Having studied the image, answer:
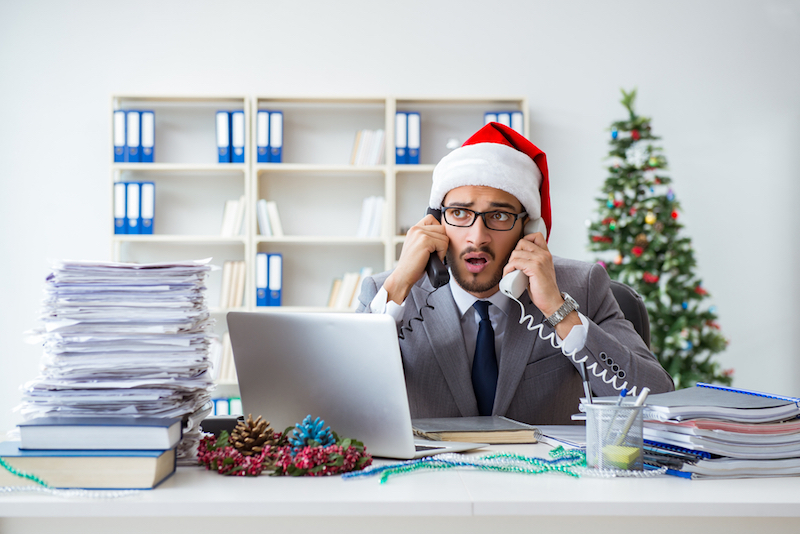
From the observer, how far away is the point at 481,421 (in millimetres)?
1191

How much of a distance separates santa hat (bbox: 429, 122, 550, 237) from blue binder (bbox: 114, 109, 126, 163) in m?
2.46

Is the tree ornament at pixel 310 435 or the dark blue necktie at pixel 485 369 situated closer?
the tree ornament at pixel 310 435

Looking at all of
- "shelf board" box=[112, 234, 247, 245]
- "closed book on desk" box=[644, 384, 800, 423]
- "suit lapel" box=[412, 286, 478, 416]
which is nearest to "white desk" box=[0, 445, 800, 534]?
"closed book on desk" box=[644, 384, 800, 423]

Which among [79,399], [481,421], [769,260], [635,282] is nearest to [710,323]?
[635,282]

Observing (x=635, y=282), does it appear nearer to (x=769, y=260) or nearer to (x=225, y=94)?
(x=769, y=260)

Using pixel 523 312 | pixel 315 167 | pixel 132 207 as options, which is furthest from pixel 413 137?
pixel 523 312

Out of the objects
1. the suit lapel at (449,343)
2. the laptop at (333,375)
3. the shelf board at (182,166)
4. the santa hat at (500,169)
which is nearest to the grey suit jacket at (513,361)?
the suit lapel at (449,343)

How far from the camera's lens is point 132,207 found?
352cm

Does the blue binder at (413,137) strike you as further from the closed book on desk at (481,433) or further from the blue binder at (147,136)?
the closed book on desk at (481,433)

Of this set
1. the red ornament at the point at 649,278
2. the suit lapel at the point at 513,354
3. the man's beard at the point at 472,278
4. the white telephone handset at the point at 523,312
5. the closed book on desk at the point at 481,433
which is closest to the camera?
the closed book on desk at the point at 481,433

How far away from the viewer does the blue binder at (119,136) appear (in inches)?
139

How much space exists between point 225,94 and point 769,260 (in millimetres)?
3404

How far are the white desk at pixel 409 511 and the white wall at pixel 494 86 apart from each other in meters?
3.23

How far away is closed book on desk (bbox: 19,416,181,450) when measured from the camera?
0.78 metres
